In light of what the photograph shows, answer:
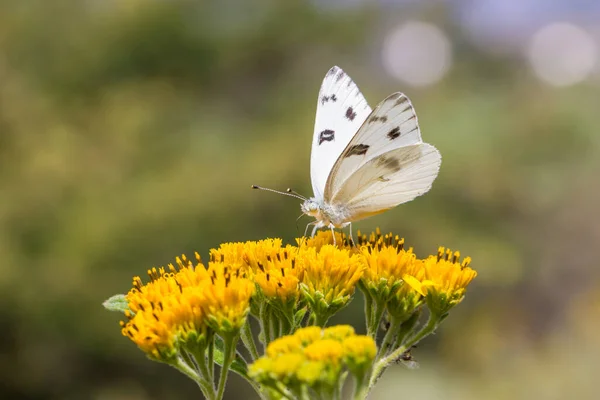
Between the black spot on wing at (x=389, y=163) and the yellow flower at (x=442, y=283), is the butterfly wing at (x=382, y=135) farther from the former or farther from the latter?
the yellow flower at (x=442, y=283)

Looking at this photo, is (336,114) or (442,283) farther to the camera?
(336,114)

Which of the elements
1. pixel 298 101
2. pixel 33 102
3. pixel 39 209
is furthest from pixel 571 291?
pixel 33 102

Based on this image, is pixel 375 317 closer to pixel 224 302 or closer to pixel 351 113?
pixel 224 302

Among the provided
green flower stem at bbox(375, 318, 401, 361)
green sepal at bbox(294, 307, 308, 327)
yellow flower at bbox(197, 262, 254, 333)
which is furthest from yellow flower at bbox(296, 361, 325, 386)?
green flower stem at bbox(375, 318, 401, 361)

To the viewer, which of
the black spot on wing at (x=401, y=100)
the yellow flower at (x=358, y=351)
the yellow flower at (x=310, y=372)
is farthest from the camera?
the black spot on wing at (x=401, y=100)

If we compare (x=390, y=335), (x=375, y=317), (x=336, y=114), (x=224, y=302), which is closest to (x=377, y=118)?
(x=336, y=114)

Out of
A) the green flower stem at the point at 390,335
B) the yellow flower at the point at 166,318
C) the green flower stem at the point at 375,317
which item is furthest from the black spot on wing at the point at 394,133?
the yellow flower at the point at 166,318

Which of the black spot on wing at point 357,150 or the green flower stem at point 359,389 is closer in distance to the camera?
the green flower stem at point 359,389
